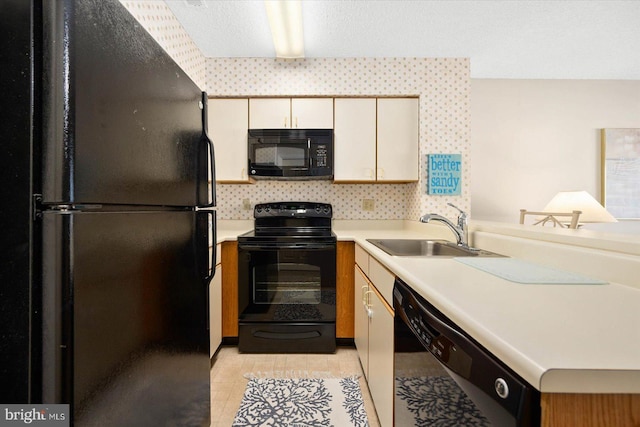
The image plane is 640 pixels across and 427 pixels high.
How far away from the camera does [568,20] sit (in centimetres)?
220

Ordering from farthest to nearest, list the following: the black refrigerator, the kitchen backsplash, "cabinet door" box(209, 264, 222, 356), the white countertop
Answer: the kitchen backsplash
"cabinet door" box(209, 264, 222, 356)
the black refrigerator
the white countertop

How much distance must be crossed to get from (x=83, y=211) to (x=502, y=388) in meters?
0.84

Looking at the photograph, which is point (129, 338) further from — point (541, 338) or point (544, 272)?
point (544, 272)

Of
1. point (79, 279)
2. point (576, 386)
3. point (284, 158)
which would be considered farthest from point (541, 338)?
point (284, 158)

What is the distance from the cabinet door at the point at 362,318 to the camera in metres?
1.91

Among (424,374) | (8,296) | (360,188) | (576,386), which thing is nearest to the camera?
(576,386)

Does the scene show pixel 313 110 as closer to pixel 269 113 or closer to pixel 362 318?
pixel 269 113

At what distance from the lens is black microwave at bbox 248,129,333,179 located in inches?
103

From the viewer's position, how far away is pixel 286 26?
2.12 meters

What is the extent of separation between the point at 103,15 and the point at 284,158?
194 cm

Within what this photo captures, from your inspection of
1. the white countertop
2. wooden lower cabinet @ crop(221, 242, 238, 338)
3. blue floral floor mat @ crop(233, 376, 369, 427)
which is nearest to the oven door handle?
wooden lower cabinet @ crop(221, 242, 238, 338)

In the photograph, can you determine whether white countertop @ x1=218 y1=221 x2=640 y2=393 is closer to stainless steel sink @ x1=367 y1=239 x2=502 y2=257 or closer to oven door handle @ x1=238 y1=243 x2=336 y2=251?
stainless steel sink @ x1=367 y1=239 x2=502 y2=257

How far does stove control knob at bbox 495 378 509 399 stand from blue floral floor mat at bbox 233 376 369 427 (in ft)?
4.48

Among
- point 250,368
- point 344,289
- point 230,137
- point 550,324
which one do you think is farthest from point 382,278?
point 230,137
